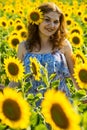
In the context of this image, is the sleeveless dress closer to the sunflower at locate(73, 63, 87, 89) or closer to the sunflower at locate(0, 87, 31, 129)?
the sunflower at locate(73, 63, 87, 89)

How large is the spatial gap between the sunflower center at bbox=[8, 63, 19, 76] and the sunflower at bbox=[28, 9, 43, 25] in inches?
35.0

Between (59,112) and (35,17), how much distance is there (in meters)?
2.26

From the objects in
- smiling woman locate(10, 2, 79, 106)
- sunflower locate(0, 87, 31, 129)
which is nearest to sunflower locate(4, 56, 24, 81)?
smiling woman locate(10, 2, 79, 106)

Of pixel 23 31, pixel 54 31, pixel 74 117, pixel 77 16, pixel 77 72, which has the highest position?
pixel 77 16

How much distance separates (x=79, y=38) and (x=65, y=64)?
45.0 inches

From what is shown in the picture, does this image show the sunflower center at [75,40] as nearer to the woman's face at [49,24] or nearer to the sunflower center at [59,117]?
the woman's face at [49,24]

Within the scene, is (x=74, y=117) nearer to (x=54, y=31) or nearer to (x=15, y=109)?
(x=15, y=109)

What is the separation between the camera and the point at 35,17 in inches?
155

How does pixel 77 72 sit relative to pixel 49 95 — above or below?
above

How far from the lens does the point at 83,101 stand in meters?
2.39

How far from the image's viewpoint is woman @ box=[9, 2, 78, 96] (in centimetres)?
375

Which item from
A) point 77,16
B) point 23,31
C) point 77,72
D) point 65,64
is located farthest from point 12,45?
point 77,16

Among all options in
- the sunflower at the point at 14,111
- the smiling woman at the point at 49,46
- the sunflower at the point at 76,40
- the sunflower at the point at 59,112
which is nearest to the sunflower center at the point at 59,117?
the sunflower at the point at 59,112

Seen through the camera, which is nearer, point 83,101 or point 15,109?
point 15,109
